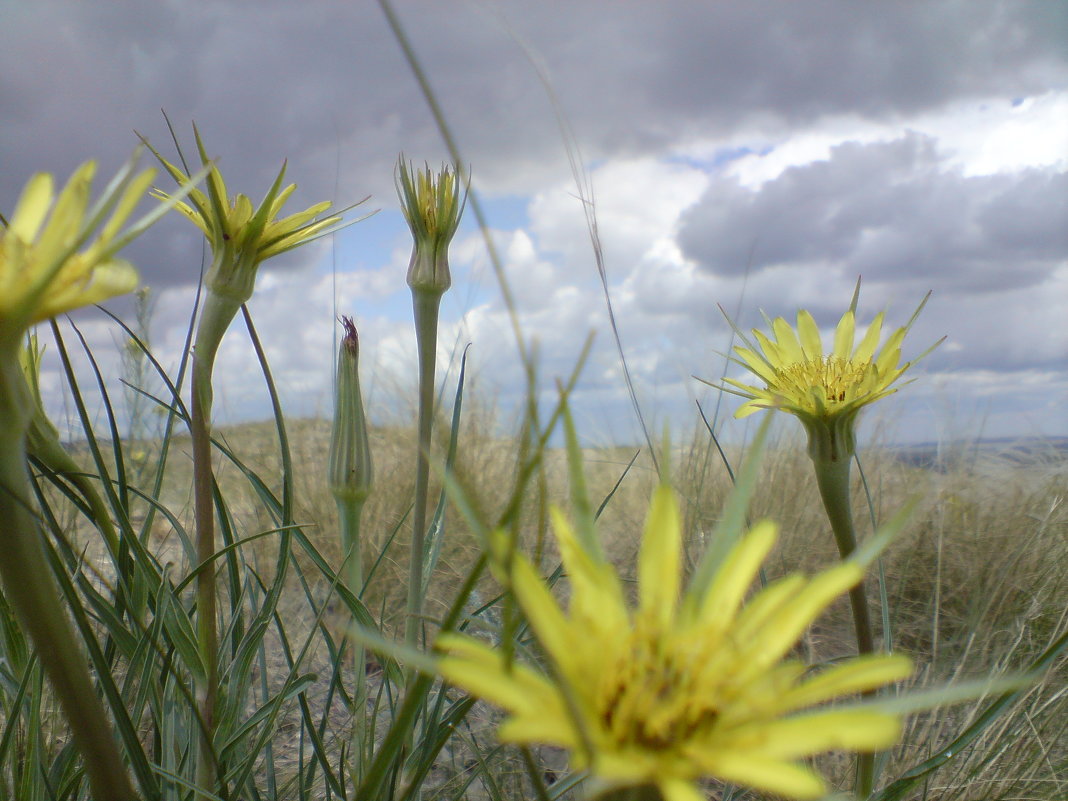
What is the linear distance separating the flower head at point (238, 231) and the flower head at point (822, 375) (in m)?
0.84

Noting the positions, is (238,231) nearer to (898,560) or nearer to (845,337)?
(845,337)

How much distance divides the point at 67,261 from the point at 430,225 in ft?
3.02

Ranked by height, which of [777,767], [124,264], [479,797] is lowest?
[479,797]

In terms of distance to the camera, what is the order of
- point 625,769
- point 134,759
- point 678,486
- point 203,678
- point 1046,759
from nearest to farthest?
point 625,769 < point 134,759 < point 203,678 < point 1046,759 < point 678,486

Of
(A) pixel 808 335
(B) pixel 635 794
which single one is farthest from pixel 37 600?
(A) pixel 808 335

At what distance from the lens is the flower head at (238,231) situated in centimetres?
113

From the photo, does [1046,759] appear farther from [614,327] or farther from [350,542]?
[350,542]

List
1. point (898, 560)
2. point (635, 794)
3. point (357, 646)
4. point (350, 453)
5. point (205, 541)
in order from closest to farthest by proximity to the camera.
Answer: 1. point (635, 794)
2. point (205, 541)
3. point (357, 646)
4. point (350, 453)
5. point (898, 560)

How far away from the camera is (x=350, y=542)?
1342 mm

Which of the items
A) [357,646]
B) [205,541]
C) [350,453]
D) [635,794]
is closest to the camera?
[635,794]

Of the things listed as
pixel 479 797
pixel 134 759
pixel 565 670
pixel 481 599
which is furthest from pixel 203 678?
pixel 481 599

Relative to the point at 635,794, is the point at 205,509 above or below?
above

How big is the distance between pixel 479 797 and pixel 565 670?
4.91 feet

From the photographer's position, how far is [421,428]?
1301 mm
